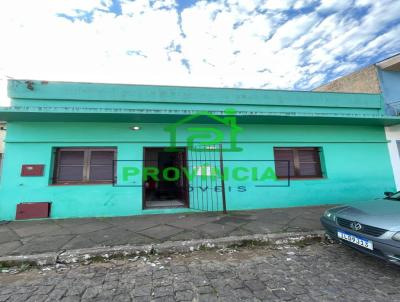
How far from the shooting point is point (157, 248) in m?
3.40

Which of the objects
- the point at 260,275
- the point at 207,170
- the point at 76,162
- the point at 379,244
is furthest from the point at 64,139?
the point at 379,244

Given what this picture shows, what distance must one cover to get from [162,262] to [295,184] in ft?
16.4

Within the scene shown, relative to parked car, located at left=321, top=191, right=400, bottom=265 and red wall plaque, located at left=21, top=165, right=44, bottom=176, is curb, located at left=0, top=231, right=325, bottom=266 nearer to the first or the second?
parked car, located at left=321, top=191, right=400, bottom=265

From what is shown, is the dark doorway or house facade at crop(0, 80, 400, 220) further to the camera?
the dark doorway

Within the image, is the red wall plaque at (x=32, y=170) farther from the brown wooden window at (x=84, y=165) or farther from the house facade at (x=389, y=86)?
the house facade at (x=389, y=86)

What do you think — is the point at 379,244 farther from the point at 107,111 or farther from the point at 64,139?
the point at 64,139

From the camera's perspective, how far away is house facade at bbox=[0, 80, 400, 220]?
531cm

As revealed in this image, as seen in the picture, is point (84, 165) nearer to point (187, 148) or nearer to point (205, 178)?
point (187, 148)

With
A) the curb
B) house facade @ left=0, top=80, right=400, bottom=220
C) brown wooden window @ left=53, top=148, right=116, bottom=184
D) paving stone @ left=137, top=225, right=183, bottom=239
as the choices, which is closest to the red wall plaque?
house facade @ left=0, top=80, right=400, bottom=220

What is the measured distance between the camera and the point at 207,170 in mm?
6098

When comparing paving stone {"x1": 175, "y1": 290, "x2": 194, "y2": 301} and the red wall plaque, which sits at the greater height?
the red wall plaque

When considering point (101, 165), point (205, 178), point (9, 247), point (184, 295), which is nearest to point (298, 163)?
point (205, 178)

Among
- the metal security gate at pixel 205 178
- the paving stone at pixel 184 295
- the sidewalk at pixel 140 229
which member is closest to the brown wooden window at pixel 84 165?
the sidewalk at pixel 140 229

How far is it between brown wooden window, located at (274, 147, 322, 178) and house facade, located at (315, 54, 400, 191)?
2717mm
